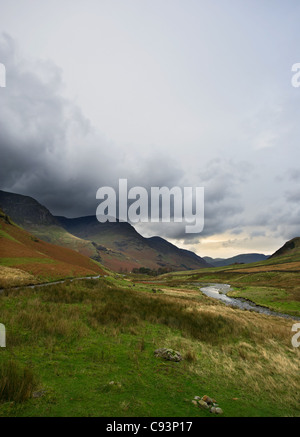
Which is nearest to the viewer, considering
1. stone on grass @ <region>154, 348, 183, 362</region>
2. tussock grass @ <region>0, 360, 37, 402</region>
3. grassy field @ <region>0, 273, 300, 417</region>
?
tussock grass @ <region>0, 360, 37, 402</region>

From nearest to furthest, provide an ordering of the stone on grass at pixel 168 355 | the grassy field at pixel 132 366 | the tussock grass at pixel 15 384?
1. the tussock grass at pixel 15 384
2. the grassy field at pixel 132 366
3. the stone on grass at pixel 168 355

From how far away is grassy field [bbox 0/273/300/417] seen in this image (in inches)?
254

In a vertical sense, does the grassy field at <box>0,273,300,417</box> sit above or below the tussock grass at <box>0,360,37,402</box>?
below

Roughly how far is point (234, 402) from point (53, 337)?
28.7 ft

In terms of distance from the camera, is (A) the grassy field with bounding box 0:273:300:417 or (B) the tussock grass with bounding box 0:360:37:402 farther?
(A) the grassy field with bounding box 0:273:300:417

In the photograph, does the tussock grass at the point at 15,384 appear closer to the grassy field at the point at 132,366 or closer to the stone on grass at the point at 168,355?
the grassy field at the point at 132,366

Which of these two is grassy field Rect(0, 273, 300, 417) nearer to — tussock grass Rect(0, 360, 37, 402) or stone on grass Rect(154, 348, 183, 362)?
tussock grass Rect(0, 360, 37, 402)

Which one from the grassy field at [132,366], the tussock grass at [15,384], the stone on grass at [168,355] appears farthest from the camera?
the stone on grass at [168,355]

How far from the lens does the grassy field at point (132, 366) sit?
6441 mm

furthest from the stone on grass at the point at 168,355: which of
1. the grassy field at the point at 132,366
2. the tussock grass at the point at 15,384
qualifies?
the tussock grass at the point at 15,384

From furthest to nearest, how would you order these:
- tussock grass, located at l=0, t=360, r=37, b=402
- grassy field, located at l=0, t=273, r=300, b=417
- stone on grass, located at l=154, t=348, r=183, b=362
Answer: stone on grass, located at l=154, t=348, r=183, b=362 → grassy field, located at l=0, t=273, r=300, b=417 → tussock grass, located at l=0, t=360, r=37, b=402

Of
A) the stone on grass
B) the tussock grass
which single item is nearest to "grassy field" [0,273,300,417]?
the tussock grass
